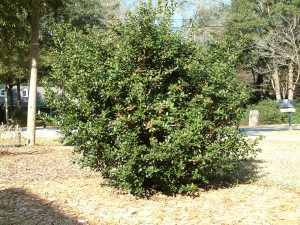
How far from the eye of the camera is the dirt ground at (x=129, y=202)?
4160 mm

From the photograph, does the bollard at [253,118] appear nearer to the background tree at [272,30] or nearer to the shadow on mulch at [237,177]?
the background tree at [272,30]

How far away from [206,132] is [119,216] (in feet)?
5.59

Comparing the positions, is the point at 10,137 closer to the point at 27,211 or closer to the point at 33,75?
the point at 33,75

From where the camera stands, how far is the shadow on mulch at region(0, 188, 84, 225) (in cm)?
402

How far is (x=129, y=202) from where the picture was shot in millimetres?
4836

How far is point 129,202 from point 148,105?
4.17 ft

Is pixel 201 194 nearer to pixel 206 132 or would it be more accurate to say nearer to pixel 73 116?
pixel 206 132

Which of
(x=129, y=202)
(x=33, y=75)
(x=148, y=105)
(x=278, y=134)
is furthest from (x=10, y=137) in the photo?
(x=278, y=134)


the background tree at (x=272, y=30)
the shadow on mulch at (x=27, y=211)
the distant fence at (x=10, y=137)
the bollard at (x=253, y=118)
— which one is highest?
the background tree at (x=272, y=30)

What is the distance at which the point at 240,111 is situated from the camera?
5434mm

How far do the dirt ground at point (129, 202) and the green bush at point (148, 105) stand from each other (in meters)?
0.31

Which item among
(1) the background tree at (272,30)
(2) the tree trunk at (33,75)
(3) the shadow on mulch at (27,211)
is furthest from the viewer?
(1) the background tree at (272,30)

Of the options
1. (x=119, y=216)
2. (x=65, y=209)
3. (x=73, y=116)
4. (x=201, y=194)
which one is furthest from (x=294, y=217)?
(x=73, y=116)

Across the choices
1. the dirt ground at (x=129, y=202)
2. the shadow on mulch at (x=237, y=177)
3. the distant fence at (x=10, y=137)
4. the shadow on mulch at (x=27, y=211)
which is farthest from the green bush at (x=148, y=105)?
the distant fence at (x=10, y=137)
